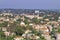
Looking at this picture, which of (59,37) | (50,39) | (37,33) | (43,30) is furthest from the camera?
(43,30)

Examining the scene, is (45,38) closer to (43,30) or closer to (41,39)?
(41,39)

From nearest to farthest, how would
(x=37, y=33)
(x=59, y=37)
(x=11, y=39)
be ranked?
(x=11, y=39)
(x=59, y=37)
(x=37, y=33)

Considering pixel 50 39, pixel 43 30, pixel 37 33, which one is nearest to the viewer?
pixel 50 39

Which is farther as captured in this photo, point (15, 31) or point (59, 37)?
point (15, 31)

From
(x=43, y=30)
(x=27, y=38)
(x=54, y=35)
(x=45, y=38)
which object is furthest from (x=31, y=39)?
(x=43, y=30)

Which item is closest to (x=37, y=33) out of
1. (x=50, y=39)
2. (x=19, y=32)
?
(x=19, y=32)

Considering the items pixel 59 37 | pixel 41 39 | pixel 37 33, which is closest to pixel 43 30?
pixel 37 33

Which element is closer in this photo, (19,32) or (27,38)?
(27,38)

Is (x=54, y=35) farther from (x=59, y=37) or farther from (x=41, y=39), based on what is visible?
(x=41, y=39)
